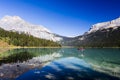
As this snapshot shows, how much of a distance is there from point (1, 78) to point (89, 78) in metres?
19.8

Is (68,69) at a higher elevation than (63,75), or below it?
higher

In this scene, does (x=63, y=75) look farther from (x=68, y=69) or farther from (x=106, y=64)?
(x=106, y=64)

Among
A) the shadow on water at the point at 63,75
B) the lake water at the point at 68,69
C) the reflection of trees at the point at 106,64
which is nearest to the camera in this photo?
the shadow on water at the point at 63,75

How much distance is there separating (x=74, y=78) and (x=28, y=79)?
10.6m

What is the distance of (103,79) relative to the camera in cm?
4169

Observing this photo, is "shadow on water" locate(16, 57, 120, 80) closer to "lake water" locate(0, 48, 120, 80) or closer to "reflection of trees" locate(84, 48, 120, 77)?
"lake water" locate(0, 48, 120, 80)

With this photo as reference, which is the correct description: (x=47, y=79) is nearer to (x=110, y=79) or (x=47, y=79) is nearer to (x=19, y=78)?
(x=19, y=78)

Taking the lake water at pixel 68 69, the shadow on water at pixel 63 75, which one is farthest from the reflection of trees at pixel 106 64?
the shadow on water at pixel 63 75

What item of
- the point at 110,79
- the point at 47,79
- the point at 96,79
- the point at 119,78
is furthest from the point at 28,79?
the point at 119,78

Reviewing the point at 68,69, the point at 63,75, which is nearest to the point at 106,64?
the point at 68,69

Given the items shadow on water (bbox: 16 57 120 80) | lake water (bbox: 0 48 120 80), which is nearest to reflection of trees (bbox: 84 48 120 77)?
lake water (bbox: 0 48 120 80)

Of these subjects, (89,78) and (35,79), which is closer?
(35,79)

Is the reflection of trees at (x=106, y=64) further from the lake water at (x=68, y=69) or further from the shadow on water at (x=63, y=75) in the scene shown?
the shadow on water at (x=63, y=75)

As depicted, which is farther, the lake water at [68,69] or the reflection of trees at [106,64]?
the reflection of trees at [106,64]
